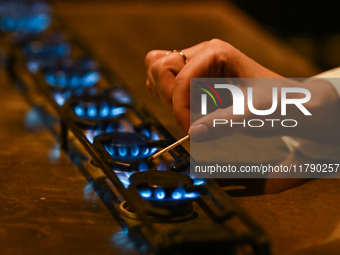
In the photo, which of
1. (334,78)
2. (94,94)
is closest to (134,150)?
(94,94)

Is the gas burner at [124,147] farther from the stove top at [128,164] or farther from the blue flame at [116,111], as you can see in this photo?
the blue flame at [116,111]

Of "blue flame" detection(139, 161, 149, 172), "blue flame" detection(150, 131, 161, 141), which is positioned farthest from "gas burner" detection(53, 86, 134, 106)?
"blue flame" detection(139, 161, 149, 172)

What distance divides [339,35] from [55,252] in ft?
9.63

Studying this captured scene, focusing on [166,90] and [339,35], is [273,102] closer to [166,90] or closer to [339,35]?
[166,90]

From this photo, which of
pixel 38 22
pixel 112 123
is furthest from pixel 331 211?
pixel 38 22

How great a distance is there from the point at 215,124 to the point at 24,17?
1.29 metres

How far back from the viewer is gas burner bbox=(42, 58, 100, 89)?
1.05m

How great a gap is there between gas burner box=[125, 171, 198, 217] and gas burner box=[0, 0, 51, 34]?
116 cm

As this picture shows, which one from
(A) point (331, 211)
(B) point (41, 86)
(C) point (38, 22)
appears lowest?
(A) point (331, 211)

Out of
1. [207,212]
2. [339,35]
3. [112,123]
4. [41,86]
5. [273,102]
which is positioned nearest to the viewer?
[207,212]

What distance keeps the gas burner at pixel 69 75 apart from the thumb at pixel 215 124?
505 mm

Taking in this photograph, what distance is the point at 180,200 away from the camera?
52 cm

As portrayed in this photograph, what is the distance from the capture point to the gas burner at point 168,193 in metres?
0.51

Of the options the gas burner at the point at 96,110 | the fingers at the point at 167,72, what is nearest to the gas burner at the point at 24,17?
the gas burner at the point at 96,110
